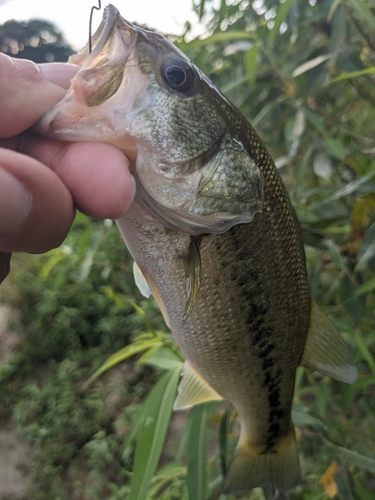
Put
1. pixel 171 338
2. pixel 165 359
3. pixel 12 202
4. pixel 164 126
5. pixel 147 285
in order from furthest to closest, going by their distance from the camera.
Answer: pixel 171 338
pixel 165 359
pixel 147 285
pixel 164 126
pixel 12 202

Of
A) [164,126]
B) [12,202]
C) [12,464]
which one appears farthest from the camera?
[12,464]

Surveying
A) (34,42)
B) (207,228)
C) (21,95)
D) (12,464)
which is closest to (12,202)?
(21,95)

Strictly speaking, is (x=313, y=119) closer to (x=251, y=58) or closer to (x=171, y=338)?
(x=251, y=58)

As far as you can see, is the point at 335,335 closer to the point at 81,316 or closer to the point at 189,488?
the point at 189,488

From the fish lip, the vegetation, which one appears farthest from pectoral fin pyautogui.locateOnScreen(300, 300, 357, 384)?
the fish lip

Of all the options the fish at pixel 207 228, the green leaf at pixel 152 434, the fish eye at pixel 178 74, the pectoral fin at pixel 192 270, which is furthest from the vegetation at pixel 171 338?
the fish eye at pixel 178 74

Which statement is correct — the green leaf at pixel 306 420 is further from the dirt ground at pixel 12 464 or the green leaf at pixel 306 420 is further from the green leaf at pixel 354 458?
the dirt ground at pixel 12 464
